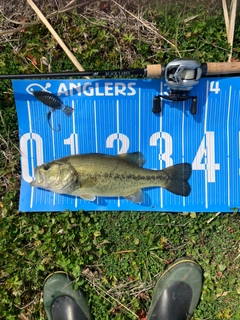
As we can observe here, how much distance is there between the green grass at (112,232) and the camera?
3660 mm

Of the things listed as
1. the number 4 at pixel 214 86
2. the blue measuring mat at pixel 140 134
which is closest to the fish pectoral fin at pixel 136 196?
the blue measuring mat at pixel 140 134

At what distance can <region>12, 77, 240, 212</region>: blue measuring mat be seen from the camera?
11.9 feet

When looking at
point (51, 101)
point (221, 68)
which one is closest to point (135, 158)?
point (51, 101)

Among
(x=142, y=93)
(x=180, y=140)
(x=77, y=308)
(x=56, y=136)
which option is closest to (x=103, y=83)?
(x=142, y=93)

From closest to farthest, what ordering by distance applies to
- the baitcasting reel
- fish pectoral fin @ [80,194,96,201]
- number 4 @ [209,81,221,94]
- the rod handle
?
the baitcasting reel < the rod handle < fish pectoral fin @ [80,194,96,201] < number 4 @ [209,81,221,94]

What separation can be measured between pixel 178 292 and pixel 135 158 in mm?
1604

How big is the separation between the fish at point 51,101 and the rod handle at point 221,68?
1528 millimetres

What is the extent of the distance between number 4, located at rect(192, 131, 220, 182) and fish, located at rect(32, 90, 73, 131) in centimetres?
151

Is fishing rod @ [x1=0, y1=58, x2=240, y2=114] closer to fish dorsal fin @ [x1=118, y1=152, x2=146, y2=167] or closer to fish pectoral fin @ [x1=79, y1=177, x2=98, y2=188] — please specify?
fish dorsal fin @ [x1=118, y1=152, x2=146, y2=167]

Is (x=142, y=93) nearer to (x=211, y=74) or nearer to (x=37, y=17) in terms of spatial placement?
(x=211, y=74)

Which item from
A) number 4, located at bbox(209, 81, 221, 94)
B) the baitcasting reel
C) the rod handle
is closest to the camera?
the baitcasting reel

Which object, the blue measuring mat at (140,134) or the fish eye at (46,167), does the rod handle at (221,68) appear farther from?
the fish eye at (46,167)

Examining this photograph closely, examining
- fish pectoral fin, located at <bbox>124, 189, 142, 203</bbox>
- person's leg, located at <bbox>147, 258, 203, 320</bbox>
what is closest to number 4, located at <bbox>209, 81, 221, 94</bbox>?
fish pectoral fin, located at <bbox>124, 189, 142, 203</bbox>

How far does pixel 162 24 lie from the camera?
3.68 metres
